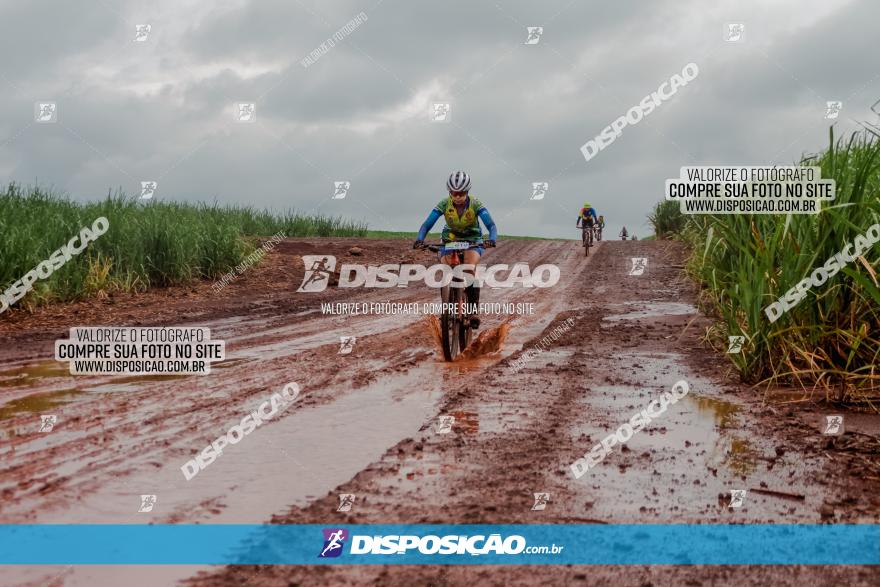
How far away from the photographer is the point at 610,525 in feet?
13.8

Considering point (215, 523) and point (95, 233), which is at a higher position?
point (95, 233)

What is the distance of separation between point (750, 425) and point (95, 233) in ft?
46.2

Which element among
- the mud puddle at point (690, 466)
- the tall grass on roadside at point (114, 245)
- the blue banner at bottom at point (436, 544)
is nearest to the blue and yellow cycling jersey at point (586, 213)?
the tall grass on roadside at point (114, 245)

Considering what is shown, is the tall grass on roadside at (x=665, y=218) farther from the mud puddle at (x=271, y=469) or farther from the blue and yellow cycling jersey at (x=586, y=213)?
the mud puddle at (x=271, y=469)

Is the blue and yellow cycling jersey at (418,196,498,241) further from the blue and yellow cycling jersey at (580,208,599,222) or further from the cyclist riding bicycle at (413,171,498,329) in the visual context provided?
the blue and yellow cycling jersey at (580,208,599,222)

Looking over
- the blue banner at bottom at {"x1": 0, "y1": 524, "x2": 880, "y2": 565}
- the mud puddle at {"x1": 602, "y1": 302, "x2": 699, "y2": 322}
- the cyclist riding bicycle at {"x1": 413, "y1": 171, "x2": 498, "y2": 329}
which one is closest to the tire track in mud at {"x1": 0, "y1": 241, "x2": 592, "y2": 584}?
the blue banner at bottom at {"x1": 0, "y1": 524, "x2": 880, "y2": 565}

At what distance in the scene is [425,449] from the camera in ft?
18.6

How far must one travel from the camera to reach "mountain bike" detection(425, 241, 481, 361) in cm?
1022

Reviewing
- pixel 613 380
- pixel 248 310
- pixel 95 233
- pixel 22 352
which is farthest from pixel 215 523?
pixel 95 233

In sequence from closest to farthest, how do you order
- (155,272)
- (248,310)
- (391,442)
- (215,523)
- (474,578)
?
(474,578)
(215,523)
(391,442)
(248,310)
(155,272)

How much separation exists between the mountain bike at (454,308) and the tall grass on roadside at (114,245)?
8.06m

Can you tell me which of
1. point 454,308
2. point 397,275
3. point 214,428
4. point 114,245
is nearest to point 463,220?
point 454,308

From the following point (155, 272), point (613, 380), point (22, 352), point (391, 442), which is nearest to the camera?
point (391, 442)

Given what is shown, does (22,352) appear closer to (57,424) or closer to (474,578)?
(57,424)
